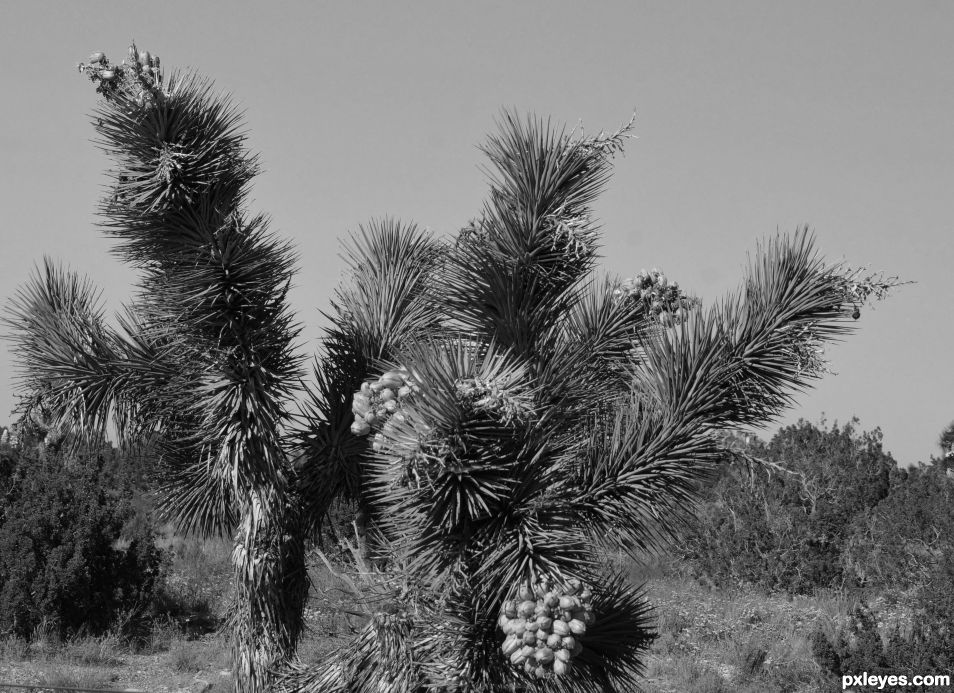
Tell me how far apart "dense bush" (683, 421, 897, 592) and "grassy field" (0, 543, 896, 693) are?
23.3 inches

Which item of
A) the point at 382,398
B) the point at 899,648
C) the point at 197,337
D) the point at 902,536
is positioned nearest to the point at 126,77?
the point at 197,337

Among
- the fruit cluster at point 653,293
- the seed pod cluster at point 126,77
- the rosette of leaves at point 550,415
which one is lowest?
the rosette of leaves at point 550,415

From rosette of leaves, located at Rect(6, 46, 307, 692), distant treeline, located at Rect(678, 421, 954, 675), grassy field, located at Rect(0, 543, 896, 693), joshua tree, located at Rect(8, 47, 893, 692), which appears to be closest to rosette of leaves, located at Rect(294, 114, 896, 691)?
joshua tree, located at Rect(8, 47, 893, 692)

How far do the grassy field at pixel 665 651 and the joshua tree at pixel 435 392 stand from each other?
11.8ft

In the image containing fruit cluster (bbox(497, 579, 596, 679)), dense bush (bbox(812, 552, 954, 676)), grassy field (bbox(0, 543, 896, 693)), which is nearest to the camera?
fruit cluster (bbox(497, 579, 596, 679))

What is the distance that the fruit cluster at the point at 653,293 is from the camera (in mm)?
4938

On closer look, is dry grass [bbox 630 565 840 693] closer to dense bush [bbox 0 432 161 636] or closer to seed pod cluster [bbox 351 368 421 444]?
seed pod cluster [bbox 351 368 421 444]

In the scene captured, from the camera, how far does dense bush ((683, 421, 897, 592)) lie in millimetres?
14938

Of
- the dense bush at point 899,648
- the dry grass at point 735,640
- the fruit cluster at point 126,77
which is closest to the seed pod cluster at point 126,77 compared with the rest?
the fruit cluster at point 126,77

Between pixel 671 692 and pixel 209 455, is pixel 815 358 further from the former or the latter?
pixel 671 692

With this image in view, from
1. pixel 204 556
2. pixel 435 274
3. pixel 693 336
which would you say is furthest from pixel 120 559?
pixel 693 336

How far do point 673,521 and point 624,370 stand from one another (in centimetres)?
95

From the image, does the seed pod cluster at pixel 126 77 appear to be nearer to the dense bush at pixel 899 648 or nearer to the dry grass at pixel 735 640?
the dry grass at pixel 735 640

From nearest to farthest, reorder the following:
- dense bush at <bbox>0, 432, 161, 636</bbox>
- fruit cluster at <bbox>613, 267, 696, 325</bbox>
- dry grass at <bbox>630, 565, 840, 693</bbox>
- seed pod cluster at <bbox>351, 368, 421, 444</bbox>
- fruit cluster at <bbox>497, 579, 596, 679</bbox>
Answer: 1. fruit cluster at <bbox>497, 579, 596, 679</bbox>
2. seed pod cluster at <bbox>351, 368, 421, 444</bbox>
3. fruit cluster at <bbox>613, 267, 696, 325</bbox>
4. dry grass at <bbox>630, 565, 840, 693</bbox>
5. dense bush at <bbox>0, 432, 161, 636</bbox>
